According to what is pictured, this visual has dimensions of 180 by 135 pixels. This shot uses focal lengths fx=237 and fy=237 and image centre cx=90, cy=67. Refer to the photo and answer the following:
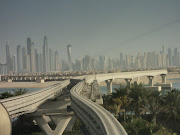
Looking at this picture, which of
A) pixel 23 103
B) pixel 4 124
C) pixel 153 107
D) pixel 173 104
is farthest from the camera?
pixel 173 104

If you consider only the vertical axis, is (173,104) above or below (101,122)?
below

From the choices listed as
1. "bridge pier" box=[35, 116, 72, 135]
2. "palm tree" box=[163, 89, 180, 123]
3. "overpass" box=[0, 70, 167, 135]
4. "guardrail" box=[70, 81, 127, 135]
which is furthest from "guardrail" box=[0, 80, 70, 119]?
"palm tree" box=[163, 89, 180, 123]

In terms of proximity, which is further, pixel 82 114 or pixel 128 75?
pixel 128 75

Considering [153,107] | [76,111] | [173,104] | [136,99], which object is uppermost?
[76,111]

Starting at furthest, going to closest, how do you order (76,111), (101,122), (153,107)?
(153,107) < (76,111) < (101,122)

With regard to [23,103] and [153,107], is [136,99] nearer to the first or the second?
[153,107]

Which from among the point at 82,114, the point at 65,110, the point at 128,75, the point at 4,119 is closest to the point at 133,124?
the point at 65,110

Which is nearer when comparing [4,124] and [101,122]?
[4,124]

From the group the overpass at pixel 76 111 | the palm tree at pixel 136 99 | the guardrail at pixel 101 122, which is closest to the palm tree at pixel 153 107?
the palm tree at pixel 136 99

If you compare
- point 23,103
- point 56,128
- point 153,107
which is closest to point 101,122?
point 56,128

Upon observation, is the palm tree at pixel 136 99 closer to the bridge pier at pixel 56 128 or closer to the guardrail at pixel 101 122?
the bridge pier at pixel 56 128

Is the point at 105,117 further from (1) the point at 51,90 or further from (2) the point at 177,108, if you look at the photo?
Answer: (2) the point at 177,108
